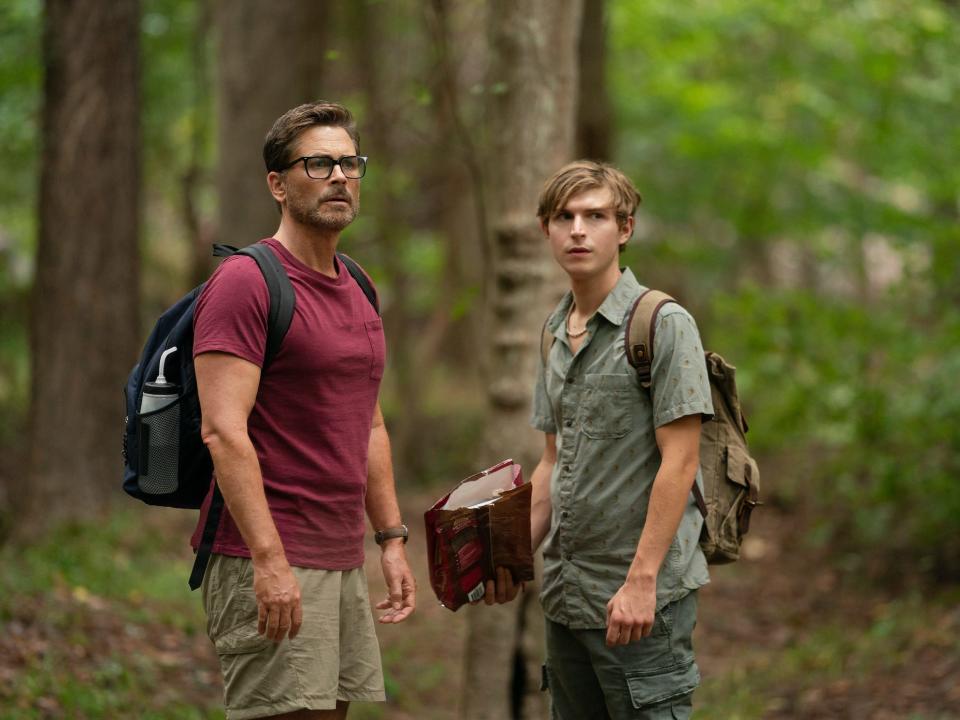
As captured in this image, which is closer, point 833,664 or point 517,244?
point 517,244

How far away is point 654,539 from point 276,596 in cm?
112

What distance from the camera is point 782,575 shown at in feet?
32.6

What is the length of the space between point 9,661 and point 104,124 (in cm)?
560

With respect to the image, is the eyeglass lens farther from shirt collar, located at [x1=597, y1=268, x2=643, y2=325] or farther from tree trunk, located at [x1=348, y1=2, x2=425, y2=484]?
tree trunk, located at [x1=348, y1=2, x2=425, y2=484]

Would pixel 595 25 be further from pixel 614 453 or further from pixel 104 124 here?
pixel 614 453

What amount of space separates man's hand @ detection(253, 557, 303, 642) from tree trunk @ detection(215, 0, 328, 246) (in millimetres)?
7939

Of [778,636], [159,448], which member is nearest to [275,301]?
[159,448]

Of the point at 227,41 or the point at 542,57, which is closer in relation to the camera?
the point at 542,57

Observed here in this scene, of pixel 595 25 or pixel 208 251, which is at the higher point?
pixel 595 25

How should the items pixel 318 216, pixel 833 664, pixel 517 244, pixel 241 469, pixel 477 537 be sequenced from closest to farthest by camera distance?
pixel 241 469 → pixel 318 216 → pixel 477 537 → pixel 517 244 → pixel 833 664

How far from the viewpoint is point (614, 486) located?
11.4 ft

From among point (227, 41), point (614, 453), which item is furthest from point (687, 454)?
point (227, 41)

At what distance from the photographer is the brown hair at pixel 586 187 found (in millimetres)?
3600

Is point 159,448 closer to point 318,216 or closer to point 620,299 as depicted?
point 318,216
